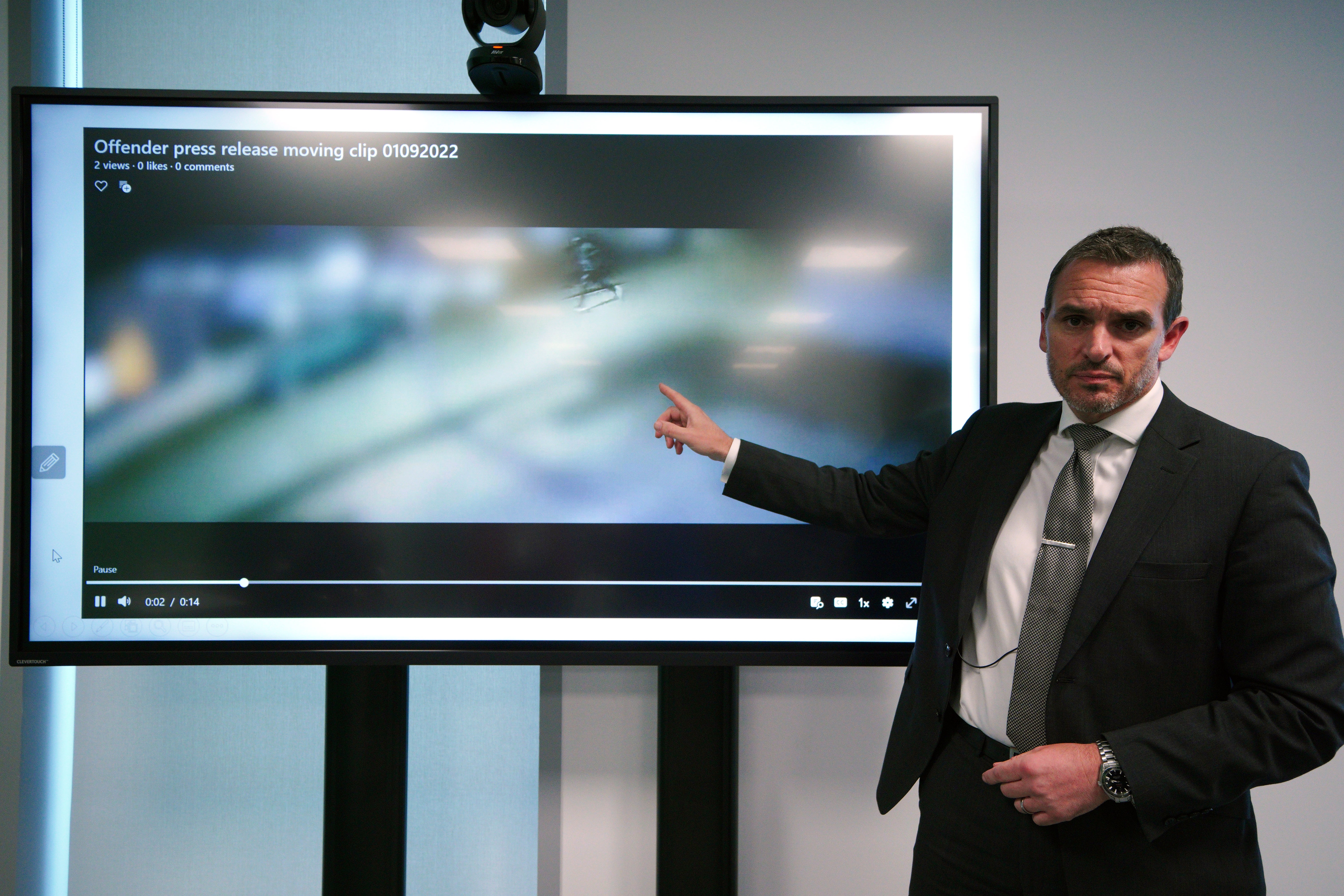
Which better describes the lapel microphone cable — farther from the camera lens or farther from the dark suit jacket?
the camera lens

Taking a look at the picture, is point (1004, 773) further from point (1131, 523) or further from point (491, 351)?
point (491, 351)

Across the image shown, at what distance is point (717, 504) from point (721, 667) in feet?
1.48

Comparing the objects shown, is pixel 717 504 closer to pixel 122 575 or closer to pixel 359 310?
pixel 359 310

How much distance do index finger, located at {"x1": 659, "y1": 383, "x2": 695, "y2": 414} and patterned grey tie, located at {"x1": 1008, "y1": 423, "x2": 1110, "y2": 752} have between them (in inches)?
31.9

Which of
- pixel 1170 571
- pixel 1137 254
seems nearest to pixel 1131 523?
pixel 1170 571

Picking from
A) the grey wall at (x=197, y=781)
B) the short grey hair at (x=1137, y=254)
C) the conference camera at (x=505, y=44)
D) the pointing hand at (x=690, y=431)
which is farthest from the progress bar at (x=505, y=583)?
the conference camera at (x=505, y=44)

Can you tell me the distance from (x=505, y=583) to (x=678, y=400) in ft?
2.17

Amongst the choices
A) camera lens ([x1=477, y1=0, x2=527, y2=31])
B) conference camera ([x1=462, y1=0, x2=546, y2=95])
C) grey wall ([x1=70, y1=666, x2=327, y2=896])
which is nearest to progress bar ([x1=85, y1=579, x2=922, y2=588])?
grey wall ([x1=70, y1=666, x2=327, y2=896])

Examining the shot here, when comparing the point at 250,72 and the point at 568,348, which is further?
the point at 250,72

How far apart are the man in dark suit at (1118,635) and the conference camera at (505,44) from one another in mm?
1358

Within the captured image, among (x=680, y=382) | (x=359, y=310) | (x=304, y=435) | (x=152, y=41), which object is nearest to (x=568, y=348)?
(x=680, y=382)

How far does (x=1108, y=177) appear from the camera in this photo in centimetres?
218

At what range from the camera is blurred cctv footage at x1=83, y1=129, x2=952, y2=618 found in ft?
5.99

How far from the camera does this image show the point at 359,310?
1.84 metres
